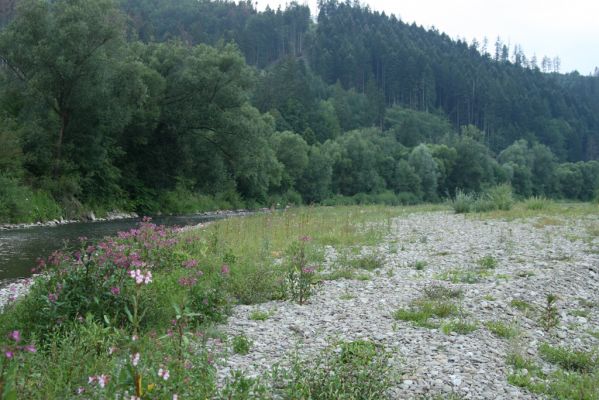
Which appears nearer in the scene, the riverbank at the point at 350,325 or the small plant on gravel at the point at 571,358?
the riverbank at the point at 350,325

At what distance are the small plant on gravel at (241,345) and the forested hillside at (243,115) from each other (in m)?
24.7

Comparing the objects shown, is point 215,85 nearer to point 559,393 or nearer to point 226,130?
point 226,130

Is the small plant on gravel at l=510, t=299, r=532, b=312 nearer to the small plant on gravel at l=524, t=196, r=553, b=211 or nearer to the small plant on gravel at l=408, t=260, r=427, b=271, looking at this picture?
the small plant on gravel at l=408, t=260, r=427, b=271

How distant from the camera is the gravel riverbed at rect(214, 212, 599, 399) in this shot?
6.66 metres

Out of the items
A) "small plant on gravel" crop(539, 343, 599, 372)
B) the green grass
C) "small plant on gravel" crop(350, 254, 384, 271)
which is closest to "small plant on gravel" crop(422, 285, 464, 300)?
the green grass

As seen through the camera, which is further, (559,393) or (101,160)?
(101,160)

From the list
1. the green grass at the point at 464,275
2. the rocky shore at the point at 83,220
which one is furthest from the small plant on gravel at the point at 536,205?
the rocky shore at the point at 83,220

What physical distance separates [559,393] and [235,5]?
637ft

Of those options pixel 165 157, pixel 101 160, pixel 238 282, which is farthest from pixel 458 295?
pixel 165 157

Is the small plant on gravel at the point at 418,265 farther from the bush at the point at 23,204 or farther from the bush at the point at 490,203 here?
the bush at the point at 490,203

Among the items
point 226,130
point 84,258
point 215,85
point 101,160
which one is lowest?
point 84,258

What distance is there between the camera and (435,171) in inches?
4021

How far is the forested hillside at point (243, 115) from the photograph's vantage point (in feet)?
109

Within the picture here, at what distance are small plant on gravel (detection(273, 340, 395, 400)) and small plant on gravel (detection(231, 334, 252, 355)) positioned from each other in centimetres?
92
